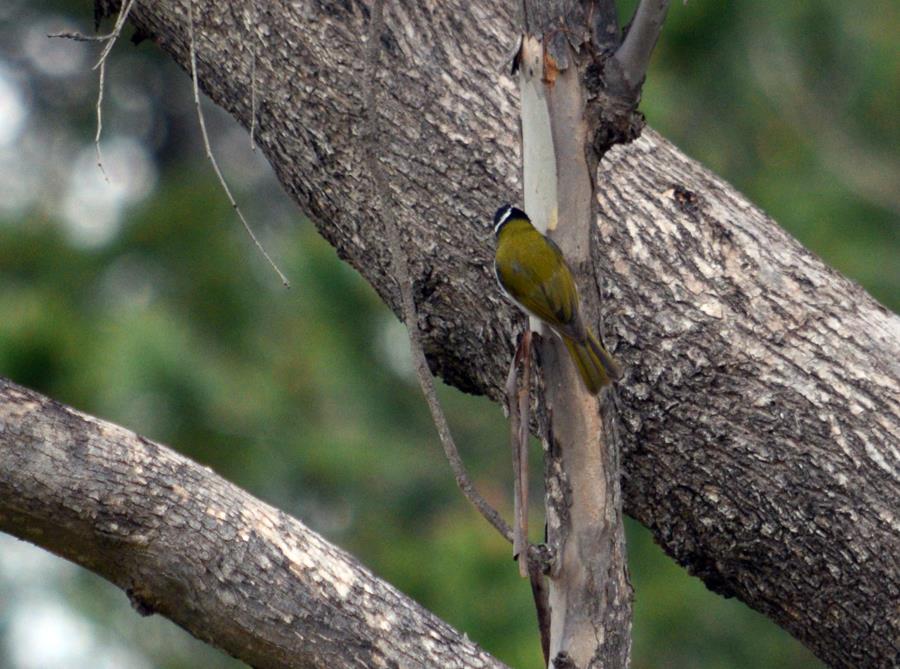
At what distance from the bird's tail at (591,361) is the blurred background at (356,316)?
318cm

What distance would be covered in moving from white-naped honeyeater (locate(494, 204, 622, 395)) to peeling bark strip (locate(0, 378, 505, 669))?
564 mm

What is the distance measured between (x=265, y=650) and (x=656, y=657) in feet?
16.8

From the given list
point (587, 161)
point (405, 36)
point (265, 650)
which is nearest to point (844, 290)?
point (587, 161)

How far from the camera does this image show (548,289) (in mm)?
2559

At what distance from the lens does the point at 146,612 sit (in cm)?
247

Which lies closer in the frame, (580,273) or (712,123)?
(580,273)

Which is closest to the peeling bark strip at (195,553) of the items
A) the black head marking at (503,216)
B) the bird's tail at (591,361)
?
the bird's tail at (591,361)

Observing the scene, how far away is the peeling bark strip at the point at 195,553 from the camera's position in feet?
7.73

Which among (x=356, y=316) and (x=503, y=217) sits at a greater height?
(x=503, y=217)

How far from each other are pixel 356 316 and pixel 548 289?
4463 millimetres

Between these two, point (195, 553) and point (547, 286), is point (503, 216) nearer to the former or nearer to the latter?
point (547, 286)

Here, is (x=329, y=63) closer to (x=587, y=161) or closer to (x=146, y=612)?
(x=587, y=161)

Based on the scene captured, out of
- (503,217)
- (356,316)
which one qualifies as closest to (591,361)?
(503,217)

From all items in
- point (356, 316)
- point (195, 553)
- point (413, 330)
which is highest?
point (413, 330)
